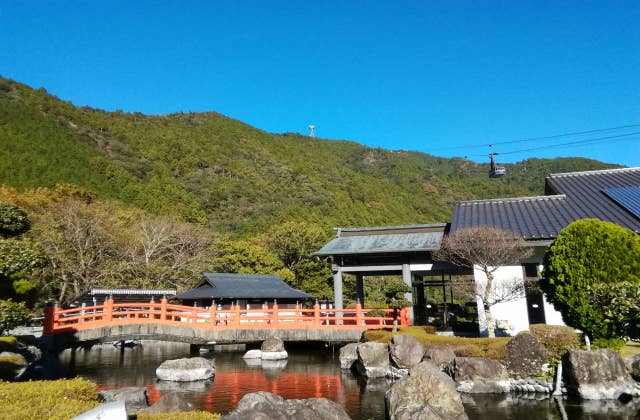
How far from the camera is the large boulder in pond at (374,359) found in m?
14.8

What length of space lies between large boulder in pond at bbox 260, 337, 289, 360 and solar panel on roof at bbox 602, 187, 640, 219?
16111 mm

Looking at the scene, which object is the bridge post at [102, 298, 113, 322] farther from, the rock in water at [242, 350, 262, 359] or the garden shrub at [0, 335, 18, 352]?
the rock in water at [242, 350, 262, 359]

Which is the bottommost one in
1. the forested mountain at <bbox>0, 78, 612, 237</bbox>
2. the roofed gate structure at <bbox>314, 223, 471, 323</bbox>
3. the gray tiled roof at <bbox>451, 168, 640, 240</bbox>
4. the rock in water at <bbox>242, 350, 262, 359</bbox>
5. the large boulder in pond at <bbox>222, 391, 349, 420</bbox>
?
the rock in water at <bbox>242, 350, 262, 359</bbox>

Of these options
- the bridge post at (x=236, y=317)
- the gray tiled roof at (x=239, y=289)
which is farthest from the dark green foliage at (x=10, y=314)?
the gray tiled roof at (x=239, y=289)

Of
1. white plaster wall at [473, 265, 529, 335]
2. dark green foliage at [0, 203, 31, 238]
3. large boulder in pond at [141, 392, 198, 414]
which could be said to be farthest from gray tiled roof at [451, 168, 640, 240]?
dark green foliage at [0, 203, 31, 238]

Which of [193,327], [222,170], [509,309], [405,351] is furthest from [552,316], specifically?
[222,170]

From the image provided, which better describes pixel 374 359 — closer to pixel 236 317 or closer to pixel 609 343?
pixel 609 343

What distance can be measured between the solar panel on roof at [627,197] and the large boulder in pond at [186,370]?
688 inches

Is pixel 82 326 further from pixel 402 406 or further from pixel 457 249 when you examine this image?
pixel 457 249

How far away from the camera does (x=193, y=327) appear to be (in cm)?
1975

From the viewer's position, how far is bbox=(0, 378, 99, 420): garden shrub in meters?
5.51

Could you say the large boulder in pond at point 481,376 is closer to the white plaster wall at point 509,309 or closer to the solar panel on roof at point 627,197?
the white plaster wall at point 509,309

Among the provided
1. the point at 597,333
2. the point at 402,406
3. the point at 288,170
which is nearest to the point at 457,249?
the point at 597,333

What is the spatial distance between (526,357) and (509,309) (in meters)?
4.87
